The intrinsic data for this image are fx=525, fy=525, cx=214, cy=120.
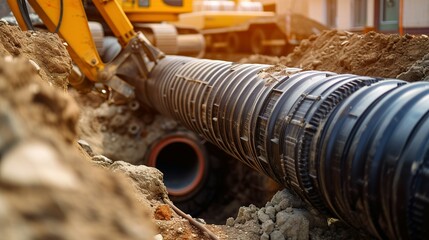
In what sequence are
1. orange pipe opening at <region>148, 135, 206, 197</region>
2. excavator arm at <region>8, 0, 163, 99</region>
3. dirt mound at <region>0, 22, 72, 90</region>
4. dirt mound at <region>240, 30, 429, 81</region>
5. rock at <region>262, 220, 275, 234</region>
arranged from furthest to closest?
orange pipe opening at <region>148, 135, 206, 197</region>, excavator arm at <region>8, 0, 163, 99</region>, dirt mound at <region>240, 30, 429, 81</region>, dirt mound at <region>0, 22, 72, 90</region>, rock at <region>262, 220, 275, 234</region>

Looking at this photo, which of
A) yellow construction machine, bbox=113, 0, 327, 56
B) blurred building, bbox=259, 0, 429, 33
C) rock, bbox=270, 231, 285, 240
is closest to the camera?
rock, bbox=270, 231, 285, 240

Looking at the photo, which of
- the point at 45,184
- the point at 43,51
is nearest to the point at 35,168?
the point at 45,184

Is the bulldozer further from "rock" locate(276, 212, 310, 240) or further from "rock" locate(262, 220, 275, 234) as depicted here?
"rock" locate(262, 220, 275, 234)

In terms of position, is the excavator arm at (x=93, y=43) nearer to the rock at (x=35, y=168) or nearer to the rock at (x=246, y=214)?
the rock at (x=246, y=214)

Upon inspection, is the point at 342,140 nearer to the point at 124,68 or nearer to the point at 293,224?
the point at 293,224

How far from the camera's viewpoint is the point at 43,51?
4.91m

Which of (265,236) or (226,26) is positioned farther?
(226,26)

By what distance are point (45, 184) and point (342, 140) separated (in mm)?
2009

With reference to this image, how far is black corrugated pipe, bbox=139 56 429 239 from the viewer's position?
258 centimetres

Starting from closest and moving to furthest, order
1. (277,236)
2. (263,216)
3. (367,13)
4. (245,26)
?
1. (277,236)
2. (263,216)
3. (367,13)
4. (245,26)

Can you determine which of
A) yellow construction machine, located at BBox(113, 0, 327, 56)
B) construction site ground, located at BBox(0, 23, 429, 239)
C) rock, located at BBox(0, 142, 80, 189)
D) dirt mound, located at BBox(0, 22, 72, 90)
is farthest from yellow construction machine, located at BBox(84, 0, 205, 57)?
rock, located at BBox(0, 142, 80, 189)

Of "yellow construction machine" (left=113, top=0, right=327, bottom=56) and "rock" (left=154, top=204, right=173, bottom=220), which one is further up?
"yellow construction machine" (left=113, top=0, right=327, bottom=56)

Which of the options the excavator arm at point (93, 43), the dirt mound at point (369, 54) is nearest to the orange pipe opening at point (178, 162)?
the excavator arm at point (93, 43)

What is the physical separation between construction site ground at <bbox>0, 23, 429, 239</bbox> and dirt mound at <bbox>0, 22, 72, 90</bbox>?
0.01 m
